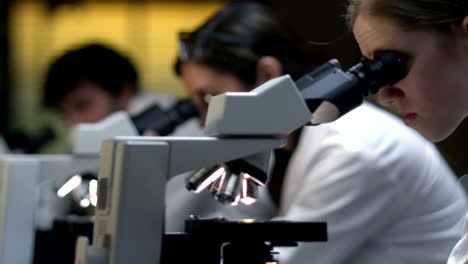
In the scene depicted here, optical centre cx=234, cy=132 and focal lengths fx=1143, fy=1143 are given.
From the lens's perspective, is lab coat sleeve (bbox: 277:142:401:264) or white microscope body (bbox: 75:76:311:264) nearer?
white microscope body (bbox: 75:76:311:264)

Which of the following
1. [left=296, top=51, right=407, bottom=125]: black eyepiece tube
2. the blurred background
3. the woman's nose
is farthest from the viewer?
the blurred background

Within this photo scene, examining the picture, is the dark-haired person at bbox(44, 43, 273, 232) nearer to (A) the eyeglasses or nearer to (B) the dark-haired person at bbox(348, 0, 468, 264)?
(A) the eyeglasses

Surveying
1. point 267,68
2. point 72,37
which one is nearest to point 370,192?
point 267,68

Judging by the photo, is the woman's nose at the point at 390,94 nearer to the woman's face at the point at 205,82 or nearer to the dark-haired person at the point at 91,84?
the woman's face at the point at 205,82

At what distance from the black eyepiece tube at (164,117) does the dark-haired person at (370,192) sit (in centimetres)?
27

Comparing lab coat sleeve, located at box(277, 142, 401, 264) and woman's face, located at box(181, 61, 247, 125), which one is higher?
woman's face, located at box(181, 61, 247, 125)

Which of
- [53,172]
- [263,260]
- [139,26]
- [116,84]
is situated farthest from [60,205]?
[139,26]

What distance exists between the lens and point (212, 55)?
2855mm

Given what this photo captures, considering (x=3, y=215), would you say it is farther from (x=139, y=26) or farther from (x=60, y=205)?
(x=139, y=26)

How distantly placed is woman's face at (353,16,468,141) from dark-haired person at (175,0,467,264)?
2.41 ft

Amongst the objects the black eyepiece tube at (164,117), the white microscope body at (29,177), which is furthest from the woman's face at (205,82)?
the white microscope body at (29,177)

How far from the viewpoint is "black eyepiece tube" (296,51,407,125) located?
1592 mm

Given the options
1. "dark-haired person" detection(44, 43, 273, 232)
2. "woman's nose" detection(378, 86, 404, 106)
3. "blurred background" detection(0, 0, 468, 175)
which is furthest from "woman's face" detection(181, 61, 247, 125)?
"blurred background" detection(0, 0, 468, 175)

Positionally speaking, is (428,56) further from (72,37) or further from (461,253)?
(72,37)
